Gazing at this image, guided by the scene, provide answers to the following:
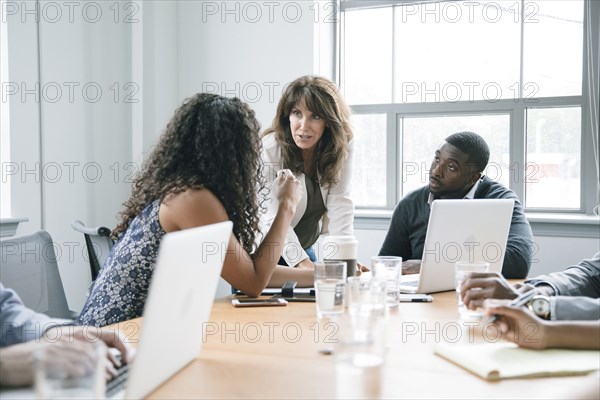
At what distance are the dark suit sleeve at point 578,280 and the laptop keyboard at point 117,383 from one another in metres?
1.10

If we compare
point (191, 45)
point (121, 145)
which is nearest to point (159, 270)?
point (121, 145)

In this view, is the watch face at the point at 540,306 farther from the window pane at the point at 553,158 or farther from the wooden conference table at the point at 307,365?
the window pane at the point at 553,158

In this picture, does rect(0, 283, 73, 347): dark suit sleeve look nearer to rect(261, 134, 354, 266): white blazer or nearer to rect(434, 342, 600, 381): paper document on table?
rect(434, 342, 600, 381): paper document on table

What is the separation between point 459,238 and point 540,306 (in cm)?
52

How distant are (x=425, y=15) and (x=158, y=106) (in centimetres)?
176

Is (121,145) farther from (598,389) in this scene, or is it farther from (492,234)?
(598,389)

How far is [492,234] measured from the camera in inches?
78.5

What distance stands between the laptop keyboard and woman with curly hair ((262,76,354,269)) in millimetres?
1535

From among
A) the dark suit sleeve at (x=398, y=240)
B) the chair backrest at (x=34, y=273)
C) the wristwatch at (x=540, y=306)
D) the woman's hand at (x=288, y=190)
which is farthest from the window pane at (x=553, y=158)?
the chair backrest at (x=34, y=273)

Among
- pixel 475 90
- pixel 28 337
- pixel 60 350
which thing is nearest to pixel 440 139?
pixel 475 90

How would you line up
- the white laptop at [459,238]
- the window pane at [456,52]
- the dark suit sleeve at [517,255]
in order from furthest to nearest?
1. the window pane at [456,52]
2. the dark suit sleeve at [517,255]
3. the white laptop at [459,238]

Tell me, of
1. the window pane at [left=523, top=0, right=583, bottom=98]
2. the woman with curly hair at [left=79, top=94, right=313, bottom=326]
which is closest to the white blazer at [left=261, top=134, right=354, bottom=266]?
the woman with curly hair at [left=79, top=94, right=313, bottom=326]

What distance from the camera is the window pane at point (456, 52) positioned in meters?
3.79

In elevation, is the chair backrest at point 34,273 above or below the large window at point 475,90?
below
